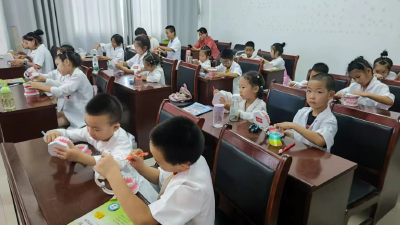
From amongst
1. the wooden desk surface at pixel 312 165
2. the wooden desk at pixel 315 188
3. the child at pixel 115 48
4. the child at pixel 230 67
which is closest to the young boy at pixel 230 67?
the child at pixel 230 67

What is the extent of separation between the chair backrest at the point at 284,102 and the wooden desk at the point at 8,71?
2.92 meters

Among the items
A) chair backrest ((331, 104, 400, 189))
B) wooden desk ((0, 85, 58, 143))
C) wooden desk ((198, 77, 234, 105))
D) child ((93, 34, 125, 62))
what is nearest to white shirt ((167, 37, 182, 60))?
child ((93, 34, 125, 62))

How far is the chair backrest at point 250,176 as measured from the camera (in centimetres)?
92

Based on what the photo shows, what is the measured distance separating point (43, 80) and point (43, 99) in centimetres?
55

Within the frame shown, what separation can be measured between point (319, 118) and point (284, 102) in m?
0.41

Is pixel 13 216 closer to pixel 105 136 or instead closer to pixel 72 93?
pixel 72 93

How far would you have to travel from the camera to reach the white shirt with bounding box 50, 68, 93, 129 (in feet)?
7.20

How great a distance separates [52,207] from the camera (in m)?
0.86

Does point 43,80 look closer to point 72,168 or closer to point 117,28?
point 72,168

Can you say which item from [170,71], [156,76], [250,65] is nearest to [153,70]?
[156,76]

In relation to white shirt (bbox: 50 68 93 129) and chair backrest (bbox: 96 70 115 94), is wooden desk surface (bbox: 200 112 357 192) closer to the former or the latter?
chair backrest (bbox: 96 70 115 94)

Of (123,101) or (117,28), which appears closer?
(123,101)

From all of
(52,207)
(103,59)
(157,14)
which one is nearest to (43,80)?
(103,59)

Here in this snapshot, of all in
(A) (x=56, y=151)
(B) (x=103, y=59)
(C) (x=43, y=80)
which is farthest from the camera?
(B) (x=103, y=59)
